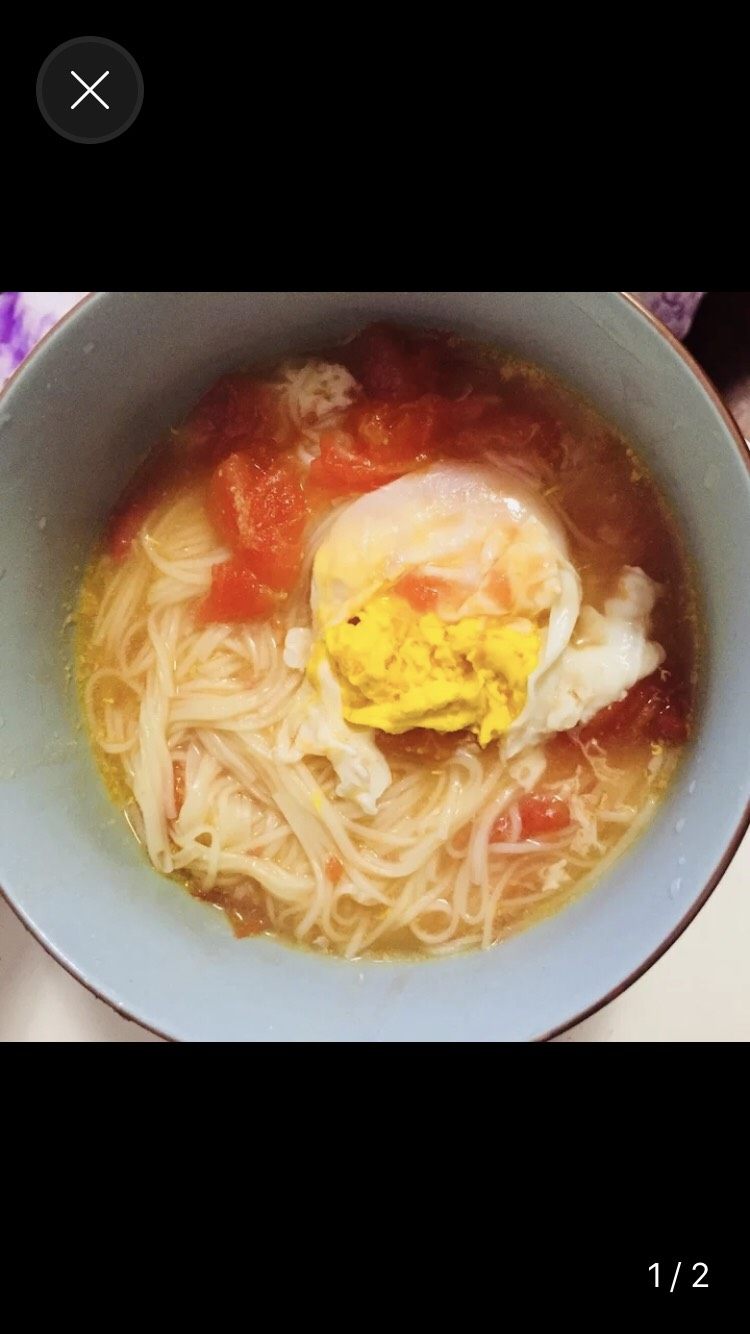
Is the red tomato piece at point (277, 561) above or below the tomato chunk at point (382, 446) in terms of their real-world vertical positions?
below

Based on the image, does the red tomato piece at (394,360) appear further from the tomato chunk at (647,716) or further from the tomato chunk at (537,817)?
the tomato chunk at (537,817)

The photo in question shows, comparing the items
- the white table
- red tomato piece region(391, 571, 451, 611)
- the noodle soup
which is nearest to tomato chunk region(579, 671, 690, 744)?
the noodle soup

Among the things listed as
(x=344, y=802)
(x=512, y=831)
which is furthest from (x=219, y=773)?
(x=512, y=831)

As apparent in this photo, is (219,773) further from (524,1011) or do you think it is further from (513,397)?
(513,397)

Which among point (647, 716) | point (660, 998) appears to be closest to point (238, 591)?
point (647, 716)

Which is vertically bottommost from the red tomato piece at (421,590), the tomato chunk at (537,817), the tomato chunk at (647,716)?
the tomato chunk at (537,817)
